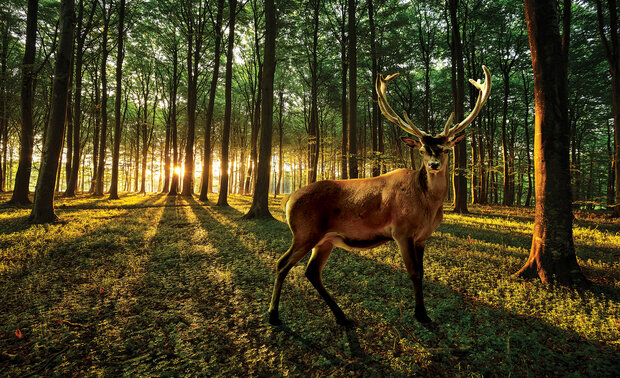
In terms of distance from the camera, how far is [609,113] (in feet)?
74.5

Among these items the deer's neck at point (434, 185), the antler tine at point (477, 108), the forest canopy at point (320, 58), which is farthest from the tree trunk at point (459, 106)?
the deer's neck at point (434, 185)

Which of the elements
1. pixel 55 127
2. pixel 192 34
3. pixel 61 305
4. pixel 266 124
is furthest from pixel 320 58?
pixel 61 305

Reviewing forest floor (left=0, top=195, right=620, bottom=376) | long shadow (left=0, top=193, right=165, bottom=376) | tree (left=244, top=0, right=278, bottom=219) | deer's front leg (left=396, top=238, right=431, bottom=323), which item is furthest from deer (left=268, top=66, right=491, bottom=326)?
tree (left=244, top=0, right=278, bottom=219)

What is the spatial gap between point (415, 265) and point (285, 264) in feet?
4.97

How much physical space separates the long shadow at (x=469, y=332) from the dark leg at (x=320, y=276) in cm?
26

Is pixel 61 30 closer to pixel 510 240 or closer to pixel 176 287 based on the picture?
pixel 176 287

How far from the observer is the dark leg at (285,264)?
2.84 meters

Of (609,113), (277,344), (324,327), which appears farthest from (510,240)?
(609,113)

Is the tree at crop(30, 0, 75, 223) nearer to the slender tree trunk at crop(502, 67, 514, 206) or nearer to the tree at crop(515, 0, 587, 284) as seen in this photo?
the tree at crop(515, 0, 587, 284)

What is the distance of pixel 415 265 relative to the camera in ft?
9.09

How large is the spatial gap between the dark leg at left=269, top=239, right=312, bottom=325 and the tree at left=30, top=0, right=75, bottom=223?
10.3 metres

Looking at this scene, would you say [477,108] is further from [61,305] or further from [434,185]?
[61,305]

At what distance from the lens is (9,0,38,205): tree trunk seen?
447 inches

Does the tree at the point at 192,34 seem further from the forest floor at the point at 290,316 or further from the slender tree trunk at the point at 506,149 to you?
the slender tree trunk at the point at 506,149
